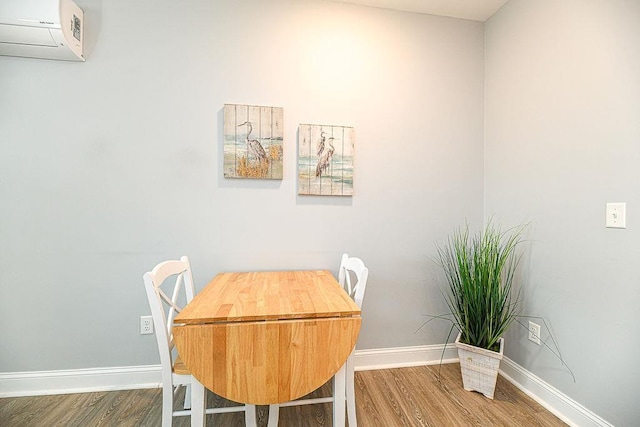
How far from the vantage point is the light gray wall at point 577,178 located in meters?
1.41

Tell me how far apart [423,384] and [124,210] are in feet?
7.24

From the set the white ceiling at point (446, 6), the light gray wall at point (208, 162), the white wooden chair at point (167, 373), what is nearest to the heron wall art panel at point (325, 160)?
the light gray wall at point (208, 162)

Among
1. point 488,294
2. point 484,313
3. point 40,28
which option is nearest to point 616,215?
point 488,294

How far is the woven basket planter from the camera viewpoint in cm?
182

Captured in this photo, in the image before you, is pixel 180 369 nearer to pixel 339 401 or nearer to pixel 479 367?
pixel 339 401

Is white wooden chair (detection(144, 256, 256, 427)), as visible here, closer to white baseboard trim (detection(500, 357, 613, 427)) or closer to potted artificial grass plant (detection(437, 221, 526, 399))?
potted artificial grass plant (detection(437, 221, 526, 399))

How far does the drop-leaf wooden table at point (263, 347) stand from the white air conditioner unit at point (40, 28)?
5.48 feet

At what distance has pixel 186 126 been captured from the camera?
2.00 m

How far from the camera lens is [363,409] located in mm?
1740

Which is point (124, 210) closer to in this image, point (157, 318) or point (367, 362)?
point (157, 318)

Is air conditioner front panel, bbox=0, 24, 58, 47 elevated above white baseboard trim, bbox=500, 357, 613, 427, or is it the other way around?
air conditioner front panel, bbox=0, 24, 58, 47

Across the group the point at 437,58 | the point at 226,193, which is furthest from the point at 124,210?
the point at 437,58

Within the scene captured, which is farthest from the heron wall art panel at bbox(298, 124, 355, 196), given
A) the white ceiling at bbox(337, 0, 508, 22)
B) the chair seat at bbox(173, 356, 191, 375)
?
the chair seat at bbox(173, 356, 191, 375)

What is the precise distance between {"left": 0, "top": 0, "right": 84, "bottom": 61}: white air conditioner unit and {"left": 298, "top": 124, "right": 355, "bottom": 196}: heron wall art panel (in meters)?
1.39
